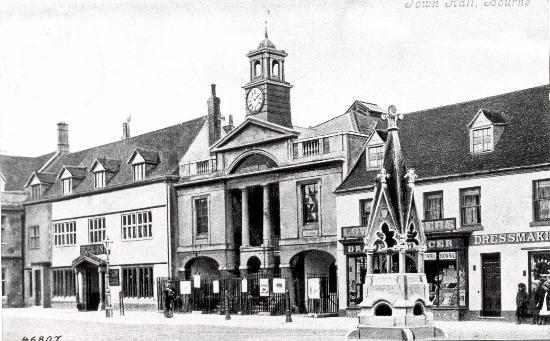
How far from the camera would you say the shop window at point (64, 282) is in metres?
50.8

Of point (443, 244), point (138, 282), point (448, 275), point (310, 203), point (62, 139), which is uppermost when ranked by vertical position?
point (62, 139)

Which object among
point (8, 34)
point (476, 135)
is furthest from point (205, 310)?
point (8, 34)

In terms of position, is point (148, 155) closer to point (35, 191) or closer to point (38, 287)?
point (35, 191)

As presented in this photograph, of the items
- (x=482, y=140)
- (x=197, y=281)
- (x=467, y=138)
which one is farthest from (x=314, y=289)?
(x=197, y=281)

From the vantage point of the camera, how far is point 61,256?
50719 millimetres

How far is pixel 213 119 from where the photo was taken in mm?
46812

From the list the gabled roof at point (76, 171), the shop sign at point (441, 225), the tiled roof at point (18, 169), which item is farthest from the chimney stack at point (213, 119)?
the shop sign at point (441, 225)

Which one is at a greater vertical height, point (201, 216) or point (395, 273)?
point (201, 216)

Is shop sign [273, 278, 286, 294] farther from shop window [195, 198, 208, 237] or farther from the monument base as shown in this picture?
the monument base

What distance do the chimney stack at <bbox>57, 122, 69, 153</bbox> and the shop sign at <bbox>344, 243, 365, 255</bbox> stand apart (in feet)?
93.1

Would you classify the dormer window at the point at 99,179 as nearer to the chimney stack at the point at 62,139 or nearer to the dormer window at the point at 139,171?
the dormer window at the point at 139,171

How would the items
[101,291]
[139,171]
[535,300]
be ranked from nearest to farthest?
[535,300]
[101,291]
[139,171]

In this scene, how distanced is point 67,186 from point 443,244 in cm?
2685

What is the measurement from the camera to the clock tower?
39750 mm
